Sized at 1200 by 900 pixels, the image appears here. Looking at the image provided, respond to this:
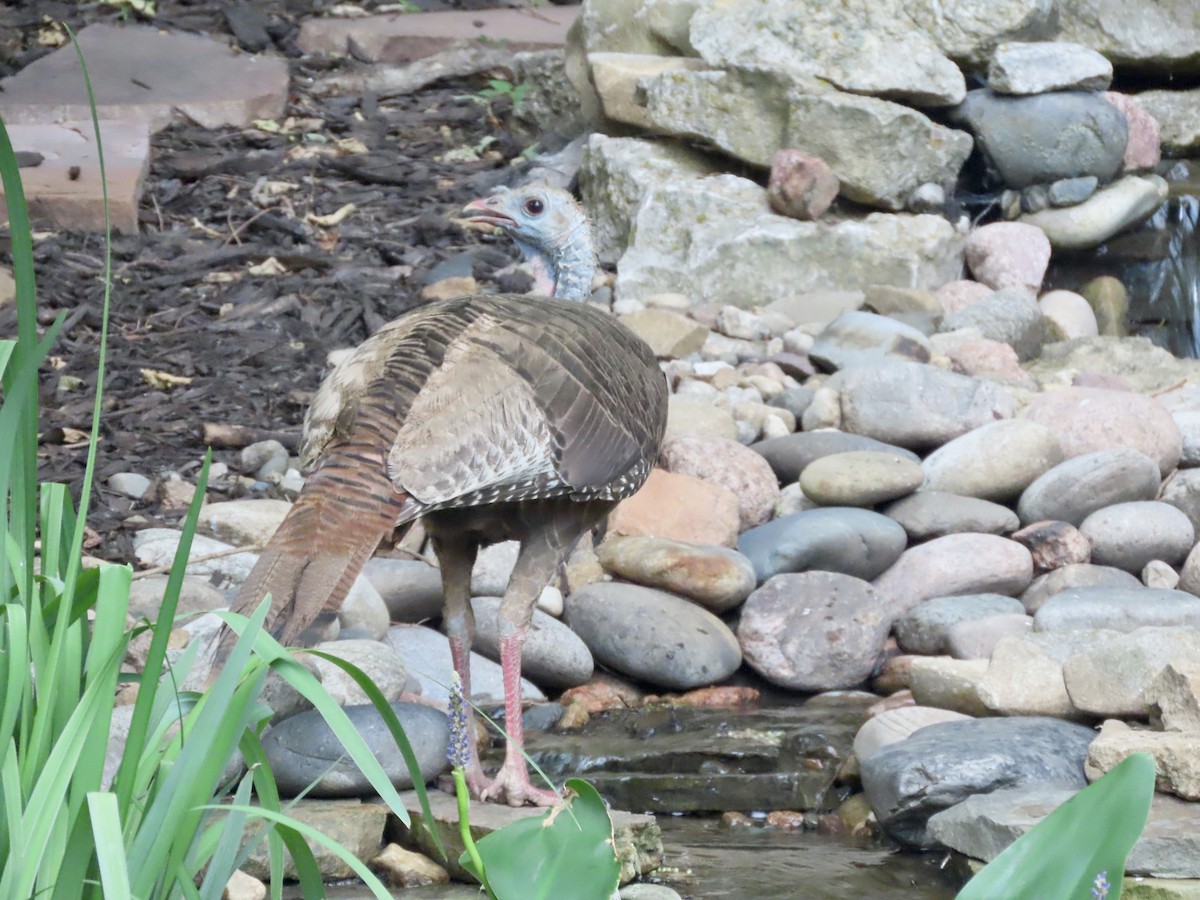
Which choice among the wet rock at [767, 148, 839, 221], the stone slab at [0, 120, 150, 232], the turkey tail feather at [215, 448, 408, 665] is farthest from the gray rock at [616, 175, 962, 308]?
the turkey tail feather at [215, 448, 408, 665]

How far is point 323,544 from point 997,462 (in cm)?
367

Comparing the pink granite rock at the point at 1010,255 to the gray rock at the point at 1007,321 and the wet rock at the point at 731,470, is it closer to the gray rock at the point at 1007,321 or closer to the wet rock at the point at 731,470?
the gray rock at the point at 1007,321

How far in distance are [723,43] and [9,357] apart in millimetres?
6858

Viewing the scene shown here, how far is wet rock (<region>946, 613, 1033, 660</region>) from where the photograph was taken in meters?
5.00

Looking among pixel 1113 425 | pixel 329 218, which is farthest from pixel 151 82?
pixel 1113 425

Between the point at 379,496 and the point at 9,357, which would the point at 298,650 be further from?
the point at 379,496

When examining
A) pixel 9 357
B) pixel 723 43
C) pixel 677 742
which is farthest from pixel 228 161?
pixel 9 357

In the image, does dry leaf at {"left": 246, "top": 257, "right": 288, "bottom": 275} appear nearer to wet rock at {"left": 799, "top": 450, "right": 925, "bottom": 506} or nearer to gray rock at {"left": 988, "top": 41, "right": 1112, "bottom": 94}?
wet rock at {"left": 799, "top": 450, "right": 925, "bottom": 506}

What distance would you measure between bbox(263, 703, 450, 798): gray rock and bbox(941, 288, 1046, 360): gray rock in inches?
188

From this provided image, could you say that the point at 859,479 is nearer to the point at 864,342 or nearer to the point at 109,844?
the point at 864,342

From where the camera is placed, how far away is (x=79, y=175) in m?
8.08

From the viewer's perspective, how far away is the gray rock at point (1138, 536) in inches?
221

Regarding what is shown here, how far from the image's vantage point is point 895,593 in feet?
18.2

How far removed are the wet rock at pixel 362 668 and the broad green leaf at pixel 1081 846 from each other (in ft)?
8.16
